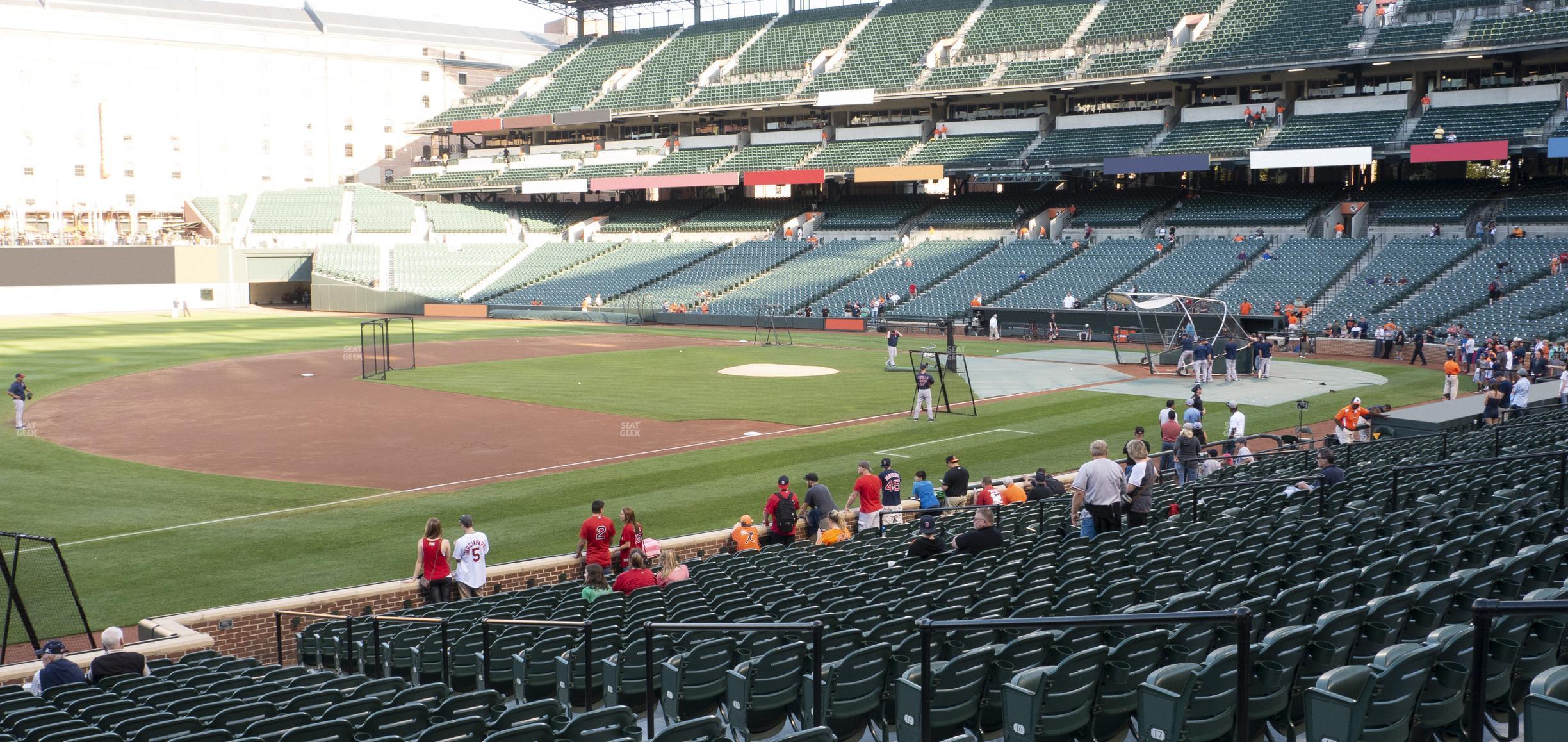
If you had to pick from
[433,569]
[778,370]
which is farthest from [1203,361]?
[433,569]

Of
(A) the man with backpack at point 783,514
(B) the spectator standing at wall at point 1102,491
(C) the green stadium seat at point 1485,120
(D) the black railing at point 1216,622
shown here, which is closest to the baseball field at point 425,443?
(A) the man with backpack at point 783,514

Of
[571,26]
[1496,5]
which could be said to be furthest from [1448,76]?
[571,26]

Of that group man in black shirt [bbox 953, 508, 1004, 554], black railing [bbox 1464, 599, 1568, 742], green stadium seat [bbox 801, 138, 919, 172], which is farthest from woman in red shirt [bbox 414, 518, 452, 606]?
green stadium seat [bbox 801, 138, 919, 172]

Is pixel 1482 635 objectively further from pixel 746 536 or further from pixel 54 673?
pixel 746 536

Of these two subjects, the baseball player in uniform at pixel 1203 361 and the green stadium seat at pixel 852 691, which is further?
the baseball player in uniform at pixel 1203 361

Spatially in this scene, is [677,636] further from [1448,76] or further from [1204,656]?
[1448,76]

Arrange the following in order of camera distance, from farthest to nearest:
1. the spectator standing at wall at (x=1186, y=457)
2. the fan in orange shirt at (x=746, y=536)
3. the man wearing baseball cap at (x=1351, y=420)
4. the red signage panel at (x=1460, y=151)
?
the red signage panel at (x=1460, y=151) < the man wearing baseball cap at (x=1351, y=420) < the spectator standing at wall at (x=1186, y=457) < the fan in orange shirt at (x=746, y=536)

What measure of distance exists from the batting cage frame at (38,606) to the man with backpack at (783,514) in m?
8.91

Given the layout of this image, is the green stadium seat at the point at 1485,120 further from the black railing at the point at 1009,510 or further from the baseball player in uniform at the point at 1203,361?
the black railing at the point at 1009,510

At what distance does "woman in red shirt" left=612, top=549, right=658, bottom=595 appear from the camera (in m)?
13.8

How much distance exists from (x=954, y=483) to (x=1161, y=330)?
967 inches

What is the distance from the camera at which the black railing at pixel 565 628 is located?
890cm

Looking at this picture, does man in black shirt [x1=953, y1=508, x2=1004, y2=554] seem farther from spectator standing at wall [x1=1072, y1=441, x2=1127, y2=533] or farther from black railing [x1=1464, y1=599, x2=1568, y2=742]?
black railing [x1=1464, y1=599, x2=1568, y2=742]

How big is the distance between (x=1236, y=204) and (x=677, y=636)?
58289 millimetres
